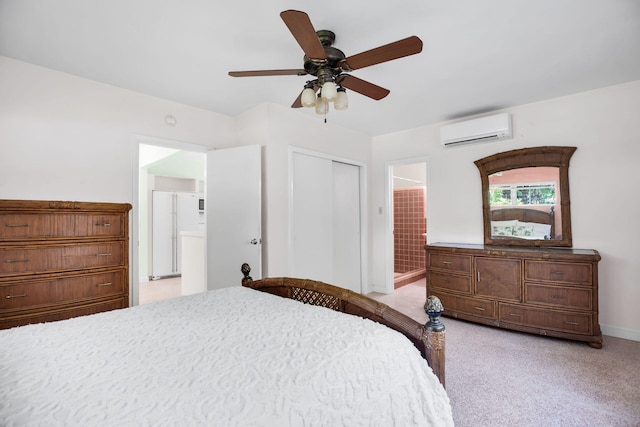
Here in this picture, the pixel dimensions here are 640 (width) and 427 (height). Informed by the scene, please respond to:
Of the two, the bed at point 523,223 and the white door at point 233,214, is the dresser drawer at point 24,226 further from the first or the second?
the bed at point 523,223

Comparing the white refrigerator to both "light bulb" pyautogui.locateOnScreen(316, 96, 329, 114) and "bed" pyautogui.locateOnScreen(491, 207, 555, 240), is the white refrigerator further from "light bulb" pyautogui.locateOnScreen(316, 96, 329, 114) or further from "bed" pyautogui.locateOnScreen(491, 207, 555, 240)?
"bed" pyautogui.locateOnScreen(491, 207, 555, 240)

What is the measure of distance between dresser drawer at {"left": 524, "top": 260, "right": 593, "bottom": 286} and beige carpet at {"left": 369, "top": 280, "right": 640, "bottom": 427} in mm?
570

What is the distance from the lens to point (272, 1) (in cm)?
177

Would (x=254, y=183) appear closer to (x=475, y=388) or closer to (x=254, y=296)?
(x=254, y=296)

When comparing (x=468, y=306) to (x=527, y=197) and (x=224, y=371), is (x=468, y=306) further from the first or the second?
(x=224, y=371)

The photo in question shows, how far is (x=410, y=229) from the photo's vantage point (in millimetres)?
6074

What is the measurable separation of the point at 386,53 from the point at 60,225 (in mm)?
2655

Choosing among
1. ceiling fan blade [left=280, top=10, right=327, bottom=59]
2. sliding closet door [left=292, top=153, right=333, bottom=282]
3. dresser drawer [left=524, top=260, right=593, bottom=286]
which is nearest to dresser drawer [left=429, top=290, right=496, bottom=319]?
dresser drawer [left=524, top=260, right=593, bottom=286]

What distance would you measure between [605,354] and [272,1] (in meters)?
3.67

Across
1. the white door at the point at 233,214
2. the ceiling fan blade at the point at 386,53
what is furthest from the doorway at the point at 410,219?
the ceiling fan blade at the point at 386,53

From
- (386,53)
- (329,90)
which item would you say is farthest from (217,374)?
(386,53)

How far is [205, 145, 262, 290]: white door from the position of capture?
10.6 feet

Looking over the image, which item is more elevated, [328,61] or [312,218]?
[328,61]

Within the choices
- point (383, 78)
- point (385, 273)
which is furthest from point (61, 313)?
point (385, 273)
